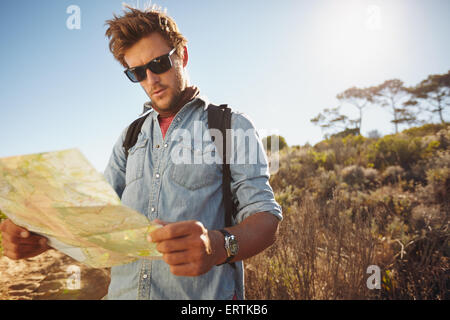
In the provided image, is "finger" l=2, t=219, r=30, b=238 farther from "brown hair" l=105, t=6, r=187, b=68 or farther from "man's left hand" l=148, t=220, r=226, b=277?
"brown hair" l=105, t=6, r=187, b=68

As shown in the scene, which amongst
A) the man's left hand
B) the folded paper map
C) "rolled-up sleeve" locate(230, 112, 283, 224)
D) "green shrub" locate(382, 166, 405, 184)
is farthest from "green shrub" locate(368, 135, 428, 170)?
the folded paper map

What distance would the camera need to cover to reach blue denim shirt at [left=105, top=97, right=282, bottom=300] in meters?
1.25

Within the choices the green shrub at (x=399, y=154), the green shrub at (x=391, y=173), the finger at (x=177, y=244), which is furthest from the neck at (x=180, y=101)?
the green shrub at (x=399, y=154)

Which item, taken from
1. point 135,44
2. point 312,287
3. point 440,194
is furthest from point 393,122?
point 135,44

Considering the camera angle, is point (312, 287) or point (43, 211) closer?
point (43, 211)

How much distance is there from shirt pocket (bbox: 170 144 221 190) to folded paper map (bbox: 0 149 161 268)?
1.72 ft

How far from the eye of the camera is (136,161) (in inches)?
60.9

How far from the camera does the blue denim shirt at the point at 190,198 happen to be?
1245 millimetres

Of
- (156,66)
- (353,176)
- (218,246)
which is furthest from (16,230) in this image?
(353,176)

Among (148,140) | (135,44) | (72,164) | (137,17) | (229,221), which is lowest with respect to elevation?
(229,221)
